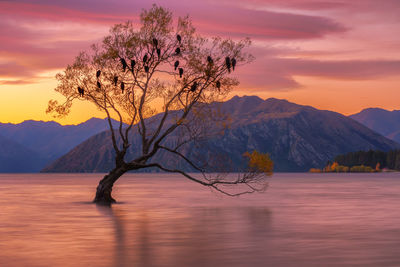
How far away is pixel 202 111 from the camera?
191 feet

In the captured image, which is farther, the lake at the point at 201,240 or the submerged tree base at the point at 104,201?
the submerged tree base at the point at 104,201

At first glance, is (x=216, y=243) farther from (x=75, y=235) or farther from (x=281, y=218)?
(x=281, y=218)

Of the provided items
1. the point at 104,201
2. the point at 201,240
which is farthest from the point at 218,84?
the point at 201,240

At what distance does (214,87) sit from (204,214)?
12620 mm

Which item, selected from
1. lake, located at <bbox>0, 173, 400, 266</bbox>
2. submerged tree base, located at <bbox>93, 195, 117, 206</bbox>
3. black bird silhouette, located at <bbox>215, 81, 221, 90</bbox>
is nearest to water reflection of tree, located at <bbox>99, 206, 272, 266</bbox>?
lake, located at <bbox>0, 173, 400, 266</bbox>

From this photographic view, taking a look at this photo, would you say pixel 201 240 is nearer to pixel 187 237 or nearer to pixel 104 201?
pixel 187 237

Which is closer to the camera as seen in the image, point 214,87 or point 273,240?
point 273,240

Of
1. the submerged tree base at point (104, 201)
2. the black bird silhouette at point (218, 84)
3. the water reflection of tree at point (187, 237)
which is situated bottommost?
the submerged tree base at point (104, 201)

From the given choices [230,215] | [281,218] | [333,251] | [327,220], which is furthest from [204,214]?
[333,251]

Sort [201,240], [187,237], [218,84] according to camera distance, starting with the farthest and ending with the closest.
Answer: [218,84] < [187,237] < [201,240]

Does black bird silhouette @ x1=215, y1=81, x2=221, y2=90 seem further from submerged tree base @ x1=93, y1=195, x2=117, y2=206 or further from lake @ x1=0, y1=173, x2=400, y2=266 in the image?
submerged tree base @ x1=93, y1=195, x2=117, y2=206

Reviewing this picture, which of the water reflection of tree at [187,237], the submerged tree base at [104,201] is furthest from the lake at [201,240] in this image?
the submerged tree base at [104,201]

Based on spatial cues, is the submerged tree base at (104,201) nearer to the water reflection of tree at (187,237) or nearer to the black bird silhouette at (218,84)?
the water reflection of tree at (187,237)

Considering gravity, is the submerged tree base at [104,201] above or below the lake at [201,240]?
below
